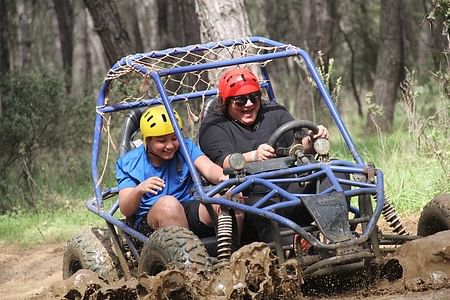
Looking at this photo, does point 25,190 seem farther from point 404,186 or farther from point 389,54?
point 389,54

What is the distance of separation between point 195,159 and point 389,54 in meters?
9.37

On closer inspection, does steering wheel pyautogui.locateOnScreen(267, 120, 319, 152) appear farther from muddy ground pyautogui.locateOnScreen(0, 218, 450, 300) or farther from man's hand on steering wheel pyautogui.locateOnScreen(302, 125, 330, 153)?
muddy ground pyautogui.locateOnScreen(0, 218, 450, 300)

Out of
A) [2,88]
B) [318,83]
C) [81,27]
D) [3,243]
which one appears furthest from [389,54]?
[81,27]

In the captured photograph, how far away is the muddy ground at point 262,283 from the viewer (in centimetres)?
513

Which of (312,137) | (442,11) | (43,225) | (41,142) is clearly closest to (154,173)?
(312,137)

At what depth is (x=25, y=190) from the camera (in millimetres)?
12164

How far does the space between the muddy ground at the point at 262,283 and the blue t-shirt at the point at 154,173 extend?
69 cm

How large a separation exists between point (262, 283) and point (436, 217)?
1.57 meters

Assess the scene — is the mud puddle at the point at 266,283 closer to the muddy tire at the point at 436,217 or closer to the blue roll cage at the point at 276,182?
the blue roll cage at the point at 276,182

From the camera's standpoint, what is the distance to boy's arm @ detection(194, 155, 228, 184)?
20.1ft

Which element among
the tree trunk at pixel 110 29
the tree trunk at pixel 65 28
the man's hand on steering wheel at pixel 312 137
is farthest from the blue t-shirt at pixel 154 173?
the tree trunk at pixel 65 28

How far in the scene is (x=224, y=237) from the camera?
560cm

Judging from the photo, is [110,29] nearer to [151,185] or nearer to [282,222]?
[151,185]

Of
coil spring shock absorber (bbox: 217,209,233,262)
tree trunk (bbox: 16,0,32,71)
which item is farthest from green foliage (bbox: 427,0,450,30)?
tree trunk (bbox: 16,0,32,71)
